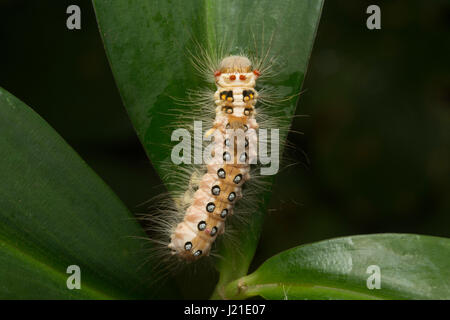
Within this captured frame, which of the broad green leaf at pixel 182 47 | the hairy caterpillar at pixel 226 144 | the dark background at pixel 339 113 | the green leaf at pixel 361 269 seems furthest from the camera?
the dark background at pixel 339 113

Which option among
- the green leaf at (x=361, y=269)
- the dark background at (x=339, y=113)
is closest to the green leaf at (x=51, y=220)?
the green leaf at (x=361, y=269)

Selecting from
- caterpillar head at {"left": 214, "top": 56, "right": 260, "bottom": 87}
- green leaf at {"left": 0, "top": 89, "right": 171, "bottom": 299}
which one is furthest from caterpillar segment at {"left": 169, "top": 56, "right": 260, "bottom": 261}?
green leaf at {"left": 0, "top": 89, "right": 171, "bottom": 299}

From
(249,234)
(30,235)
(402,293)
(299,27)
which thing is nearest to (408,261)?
(402,293)

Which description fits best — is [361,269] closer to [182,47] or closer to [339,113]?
[182,47]

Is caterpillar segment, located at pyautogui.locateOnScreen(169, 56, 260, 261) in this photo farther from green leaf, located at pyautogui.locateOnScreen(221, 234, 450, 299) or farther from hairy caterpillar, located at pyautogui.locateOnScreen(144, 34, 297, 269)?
green leaf, located at pyautogui.locateOnScreen(221, 234, 450, 299)

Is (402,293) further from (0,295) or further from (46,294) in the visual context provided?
(0,295)

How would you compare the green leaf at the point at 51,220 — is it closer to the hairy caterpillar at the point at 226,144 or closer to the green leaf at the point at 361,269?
the hairy caterpillar at the point at 226,144
